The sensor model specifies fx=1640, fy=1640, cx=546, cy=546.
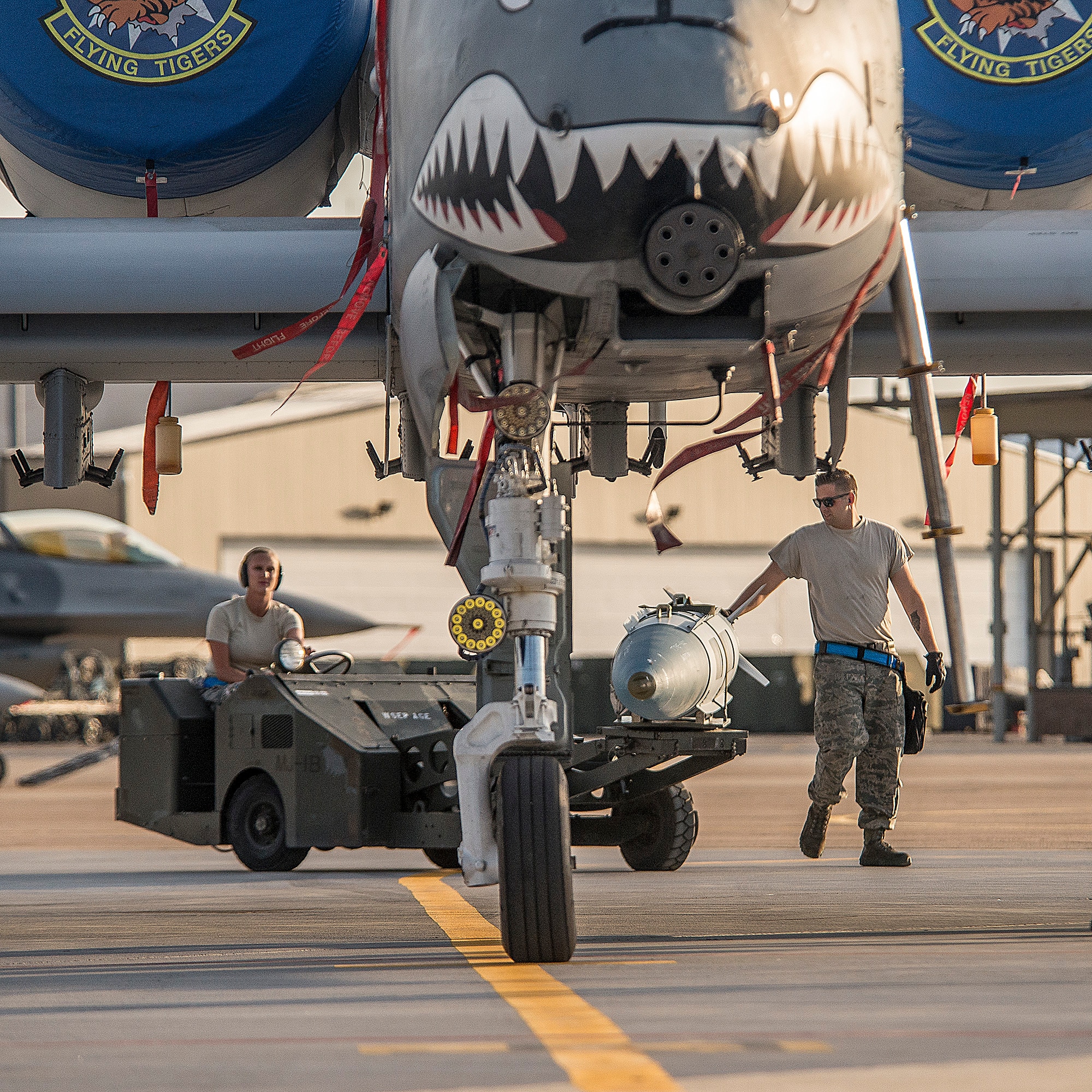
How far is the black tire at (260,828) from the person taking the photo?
9.77 meters

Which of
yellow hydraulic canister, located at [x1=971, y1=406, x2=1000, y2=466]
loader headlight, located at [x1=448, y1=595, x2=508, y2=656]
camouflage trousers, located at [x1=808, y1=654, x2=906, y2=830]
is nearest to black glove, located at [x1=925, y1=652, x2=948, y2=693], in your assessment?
camouflage trousers, located at [x1=808, y1=654, x2=906, y2=830]

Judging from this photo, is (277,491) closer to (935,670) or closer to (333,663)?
(333,663)

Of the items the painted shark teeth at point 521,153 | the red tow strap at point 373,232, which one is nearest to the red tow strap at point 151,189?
the red tow strap at point 373,232

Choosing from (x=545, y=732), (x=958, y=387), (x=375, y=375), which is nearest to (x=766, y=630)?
(x=958, y=387)

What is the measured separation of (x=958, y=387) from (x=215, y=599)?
12.2 m

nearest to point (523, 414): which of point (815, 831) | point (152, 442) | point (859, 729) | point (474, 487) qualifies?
point (474, 487)

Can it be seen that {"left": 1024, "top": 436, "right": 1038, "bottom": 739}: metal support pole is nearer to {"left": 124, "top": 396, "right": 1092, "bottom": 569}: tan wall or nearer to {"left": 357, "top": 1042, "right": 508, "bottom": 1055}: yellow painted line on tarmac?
{"left": 124, "top": 396, "right": 1092, "bottom": 569}: tan wall

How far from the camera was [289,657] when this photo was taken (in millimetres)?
9992

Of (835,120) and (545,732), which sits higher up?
(835,120)

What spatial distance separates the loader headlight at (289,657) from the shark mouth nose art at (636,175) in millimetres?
5107

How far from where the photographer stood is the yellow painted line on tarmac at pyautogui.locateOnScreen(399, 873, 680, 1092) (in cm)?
346

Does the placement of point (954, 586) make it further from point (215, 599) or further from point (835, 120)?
point (215, 599)

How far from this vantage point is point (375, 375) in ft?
27.2

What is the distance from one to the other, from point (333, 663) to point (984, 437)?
17.1 feet
